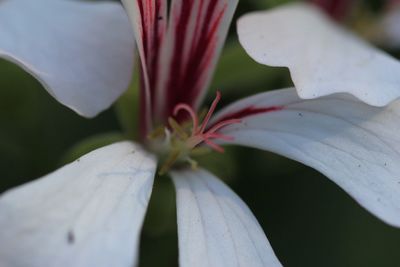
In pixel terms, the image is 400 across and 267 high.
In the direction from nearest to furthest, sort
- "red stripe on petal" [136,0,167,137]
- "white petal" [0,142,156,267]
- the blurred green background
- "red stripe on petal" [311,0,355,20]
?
1. "white petal" [0,142,156,267]
2. "red stripe on petal" [136,0,167,137]
3. the blurred green background
4. "red stripe on petal" [311,0,355,20]

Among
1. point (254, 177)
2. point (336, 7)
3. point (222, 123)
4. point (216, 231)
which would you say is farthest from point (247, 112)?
point (336, 7)

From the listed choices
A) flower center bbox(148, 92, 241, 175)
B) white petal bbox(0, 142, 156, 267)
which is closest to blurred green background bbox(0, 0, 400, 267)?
flower center bbox(148, 92, 241, 175)

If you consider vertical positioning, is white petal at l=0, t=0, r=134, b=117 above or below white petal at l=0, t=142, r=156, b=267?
above

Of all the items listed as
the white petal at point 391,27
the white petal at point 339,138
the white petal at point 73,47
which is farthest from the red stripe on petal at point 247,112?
the white petal at point 391,27

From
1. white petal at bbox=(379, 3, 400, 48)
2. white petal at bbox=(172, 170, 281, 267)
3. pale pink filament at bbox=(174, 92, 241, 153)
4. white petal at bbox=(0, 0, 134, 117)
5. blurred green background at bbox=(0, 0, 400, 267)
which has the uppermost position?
white petal at bbox=(0, 0, 134, 117)

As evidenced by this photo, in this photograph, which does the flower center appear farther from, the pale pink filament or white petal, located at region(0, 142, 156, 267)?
white petal, located at region(0, 142, 156, 267)

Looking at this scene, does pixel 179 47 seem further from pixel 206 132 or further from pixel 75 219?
pixel 75 219
